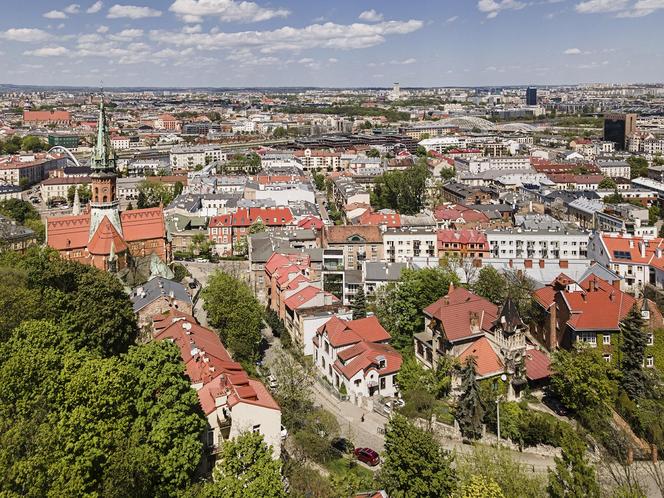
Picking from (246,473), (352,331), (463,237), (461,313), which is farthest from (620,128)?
(246,473)

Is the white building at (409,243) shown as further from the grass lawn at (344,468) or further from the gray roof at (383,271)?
the grass lawn at (344,468)

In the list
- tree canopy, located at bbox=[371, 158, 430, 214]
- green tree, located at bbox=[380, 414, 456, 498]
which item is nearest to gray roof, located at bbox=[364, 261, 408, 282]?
green tree, located at bbox=[380, 414, 456, 498]

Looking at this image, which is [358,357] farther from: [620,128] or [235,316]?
[620,128]

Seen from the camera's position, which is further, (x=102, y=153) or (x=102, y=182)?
(x=102, y=182)

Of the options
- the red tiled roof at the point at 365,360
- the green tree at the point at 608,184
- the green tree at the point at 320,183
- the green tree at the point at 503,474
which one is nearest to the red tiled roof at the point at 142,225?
the red tiled roof at the point at 365,360

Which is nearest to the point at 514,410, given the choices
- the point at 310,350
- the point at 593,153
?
the point at 310,350

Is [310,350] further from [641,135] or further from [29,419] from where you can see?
[641,135]

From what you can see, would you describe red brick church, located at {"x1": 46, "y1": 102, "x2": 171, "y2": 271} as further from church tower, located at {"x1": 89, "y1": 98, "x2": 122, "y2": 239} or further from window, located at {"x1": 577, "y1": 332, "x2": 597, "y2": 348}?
window, located at {"x1": 577, "y1": 332, "x2": 597, "y2": 348}
